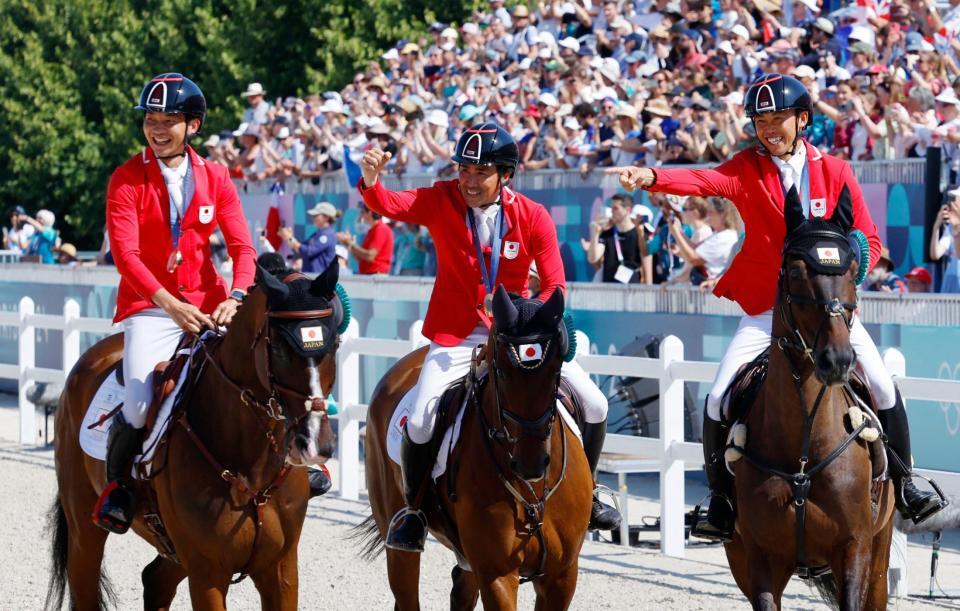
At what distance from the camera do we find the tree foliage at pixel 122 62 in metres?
31.5

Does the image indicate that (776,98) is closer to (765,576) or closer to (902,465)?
(902,465)

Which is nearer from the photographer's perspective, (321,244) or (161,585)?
(161,585)

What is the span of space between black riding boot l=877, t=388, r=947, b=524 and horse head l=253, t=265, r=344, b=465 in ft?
8.67

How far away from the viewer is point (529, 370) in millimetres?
6652

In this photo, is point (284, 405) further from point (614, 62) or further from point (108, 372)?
point (614, 62)

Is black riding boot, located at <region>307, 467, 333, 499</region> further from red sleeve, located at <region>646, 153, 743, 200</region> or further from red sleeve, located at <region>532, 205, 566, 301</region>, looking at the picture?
red sleeve, located at <region>646, 153, 743, 200</region>

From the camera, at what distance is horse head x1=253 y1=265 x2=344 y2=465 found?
6.65m

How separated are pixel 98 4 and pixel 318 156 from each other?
16.5 m

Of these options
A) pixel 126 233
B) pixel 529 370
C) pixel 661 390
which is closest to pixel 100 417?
pixel 126 233

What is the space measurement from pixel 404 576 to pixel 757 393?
195cm

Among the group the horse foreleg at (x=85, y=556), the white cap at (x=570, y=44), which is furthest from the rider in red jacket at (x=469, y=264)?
the white cap at (x=570, y=44)

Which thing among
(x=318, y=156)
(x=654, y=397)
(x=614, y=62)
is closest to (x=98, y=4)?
(x=318, y=156)

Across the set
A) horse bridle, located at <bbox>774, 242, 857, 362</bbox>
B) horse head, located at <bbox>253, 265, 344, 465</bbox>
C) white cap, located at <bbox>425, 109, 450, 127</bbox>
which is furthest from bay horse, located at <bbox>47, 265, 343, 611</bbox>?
white cap, located at <bbox>425, 109, 450, 127</bbox>

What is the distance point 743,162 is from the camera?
25.3ft
